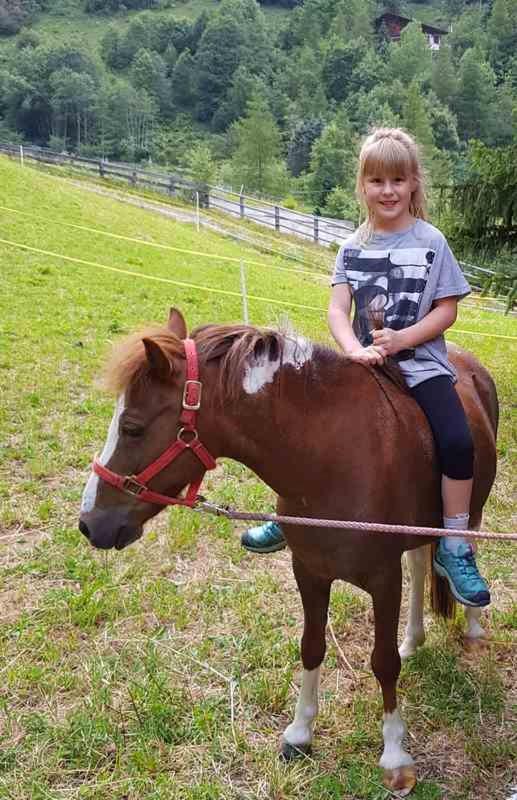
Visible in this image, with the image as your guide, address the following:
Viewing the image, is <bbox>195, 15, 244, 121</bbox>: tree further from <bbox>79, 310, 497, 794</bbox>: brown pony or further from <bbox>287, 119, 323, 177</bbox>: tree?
<bbox>79, 310, 497, 794</bbox>: brown pony

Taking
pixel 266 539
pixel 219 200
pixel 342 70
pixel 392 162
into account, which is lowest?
pixel 219 200

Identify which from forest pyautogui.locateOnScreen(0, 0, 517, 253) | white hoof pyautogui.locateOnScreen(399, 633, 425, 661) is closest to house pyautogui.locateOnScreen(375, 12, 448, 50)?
forest pyautogui.locateOnScreen(0, 0, 517, 253)

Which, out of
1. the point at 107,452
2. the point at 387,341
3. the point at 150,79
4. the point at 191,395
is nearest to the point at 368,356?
the point at 387,341

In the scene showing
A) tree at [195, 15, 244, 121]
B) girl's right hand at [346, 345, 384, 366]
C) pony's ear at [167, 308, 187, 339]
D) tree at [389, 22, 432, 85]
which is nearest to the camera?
pony's ear at [167, 308, 187, 339]

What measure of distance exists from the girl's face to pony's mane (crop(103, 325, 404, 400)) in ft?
2.48

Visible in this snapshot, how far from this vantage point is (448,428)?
93.4 inches

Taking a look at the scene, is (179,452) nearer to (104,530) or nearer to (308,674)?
(104,530)

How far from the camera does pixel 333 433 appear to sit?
2.18m

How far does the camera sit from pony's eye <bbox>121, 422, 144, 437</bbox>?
1947mm

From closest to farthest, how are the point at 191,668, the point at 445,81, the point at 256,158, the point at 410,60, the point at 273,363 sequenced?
the point at 273,363 < the point at 191,668 < the point at 256,158 < the point at 445,81 < the point at 410,60

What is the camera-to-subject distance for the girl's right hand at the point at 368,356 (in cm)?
229

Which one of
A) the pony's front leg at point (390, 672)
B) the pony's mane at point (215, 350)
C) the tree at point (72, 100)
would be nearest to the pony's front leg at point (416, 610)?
the pony's front leg at point (390, 672)

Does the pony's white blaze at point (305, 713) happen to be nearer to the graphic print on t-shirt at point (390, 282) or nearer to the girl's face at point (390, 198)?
the graphic print on t-shirt at point (390, 282)

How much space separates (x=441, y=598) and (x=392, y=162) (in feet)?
7.15
